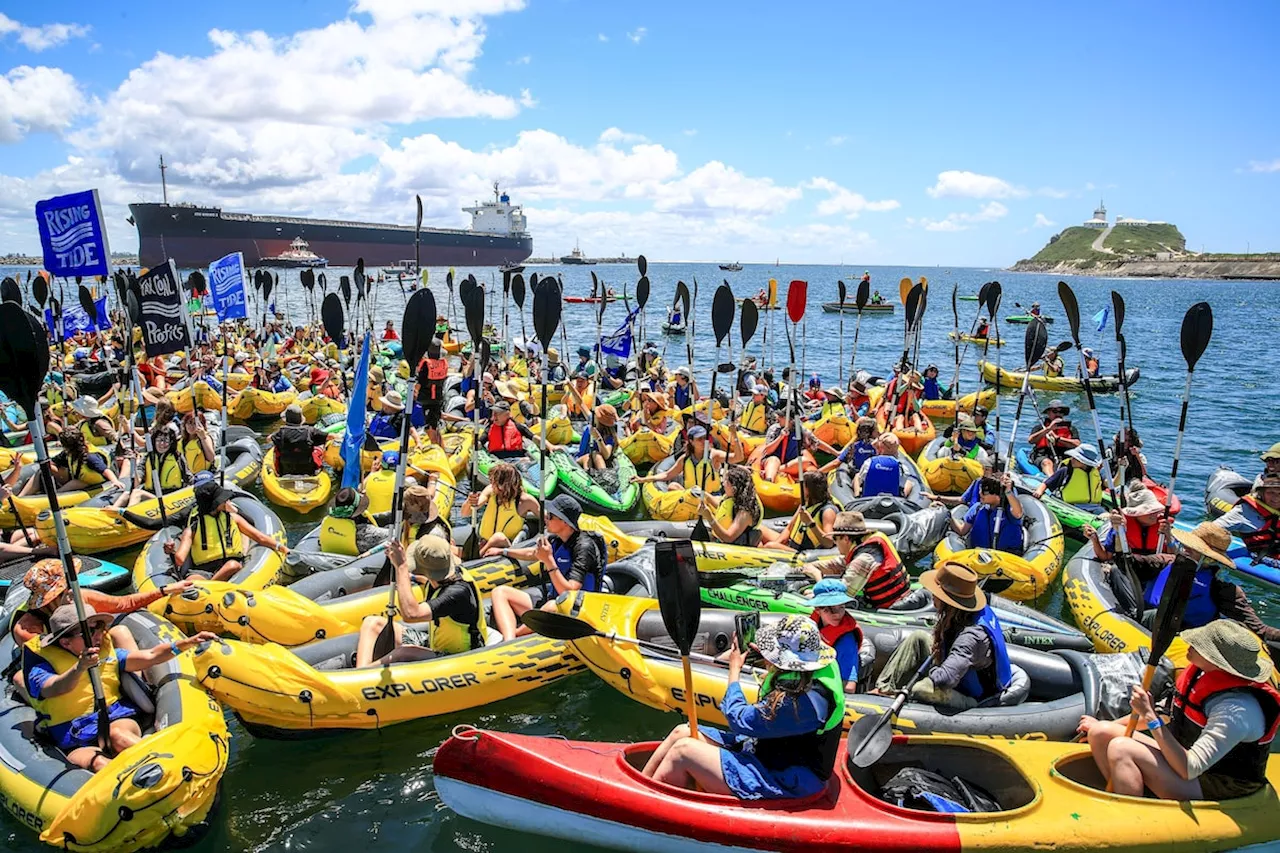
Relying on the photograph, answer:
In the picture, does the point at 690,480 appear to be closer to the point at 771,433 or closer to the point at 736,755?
the point at 771,433

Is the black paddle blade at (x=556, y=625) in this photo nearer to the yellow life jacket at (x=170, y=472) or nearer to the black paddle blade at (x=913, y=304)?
the yellow life jacket at (x=170, y=472)

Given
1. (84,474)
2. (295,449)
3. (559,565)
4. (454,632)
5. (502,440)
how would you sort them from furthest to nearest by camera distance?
(502,440)
(295,449)
(84,474)
(559,565)
(454,632)

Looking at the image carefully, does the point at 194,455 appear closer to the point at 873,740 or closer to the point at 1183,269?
the point at 873,740

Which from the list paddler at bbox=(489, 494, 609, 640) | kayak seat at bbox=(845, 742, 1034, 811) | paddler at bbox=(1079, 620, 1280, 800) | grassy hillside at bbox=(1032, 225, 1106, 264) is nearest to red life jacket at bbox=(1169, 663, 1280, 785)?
paddler at bbox=(1079, 620, 1280, 800)

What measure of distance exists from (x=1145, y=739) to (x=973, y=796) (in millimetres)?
1011

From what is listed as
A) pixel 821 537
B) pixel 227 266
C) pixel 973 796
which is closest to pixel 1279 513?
pixel 821 537

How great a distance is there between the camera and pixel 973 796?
4.84 metres

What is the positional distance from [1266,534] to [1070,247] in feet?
669

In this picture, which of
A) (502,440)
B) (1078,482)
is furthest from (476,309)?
(1078,482)

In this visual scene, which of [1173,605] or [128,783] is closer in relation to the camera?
[128,783]

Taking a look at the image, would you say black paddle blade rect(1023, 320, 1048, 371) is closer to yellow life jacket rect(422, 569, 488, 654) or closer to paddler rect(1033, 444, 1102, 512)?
paddler rect(1033, 444, 1102, 512)

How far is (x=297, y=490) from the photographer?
11969 millimetres

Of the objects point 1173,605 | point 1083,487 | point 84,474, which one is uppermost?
point 1173,605

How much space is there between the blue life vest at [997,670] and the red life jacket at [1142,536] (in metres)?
2.99
